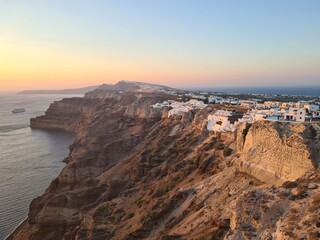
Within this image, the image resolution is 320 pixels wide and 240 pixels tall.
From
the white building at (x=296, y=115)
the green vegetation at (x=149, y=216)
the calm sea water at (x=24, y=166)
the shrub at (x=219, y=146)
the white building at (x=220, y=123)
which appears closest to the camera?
the green vegetation at (x=149, y=216)

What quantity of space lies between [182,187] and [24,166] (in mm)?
39146

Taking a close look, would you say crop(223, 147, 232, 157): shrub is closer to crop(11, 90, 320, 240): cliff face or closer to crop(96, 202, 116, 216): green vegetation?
crop(11, 90, 320, 240): cliff face

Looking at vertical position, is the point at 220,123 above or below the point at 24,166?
above

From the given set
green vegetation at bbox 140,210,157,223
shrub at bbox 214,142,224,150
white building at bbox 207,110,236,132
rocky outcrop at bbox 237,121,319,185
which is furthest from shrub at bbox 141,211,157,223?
white building at bbox 207,110,236,132

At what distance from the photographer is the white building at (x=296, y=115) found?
120ft

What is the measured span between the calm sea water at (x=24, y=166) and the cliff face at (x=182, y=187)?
13.2ft

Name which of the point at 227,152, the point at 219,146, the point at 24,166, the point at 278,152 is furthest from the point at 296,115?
the point at 24,166

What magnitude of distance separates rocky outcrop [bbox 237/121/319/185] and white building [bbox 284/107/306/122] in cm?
1152

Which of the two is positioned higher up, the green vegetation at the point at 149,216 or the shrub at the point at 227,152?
the shrub at the point at 227,152

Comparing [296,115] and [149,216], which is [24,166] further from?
[296,115]

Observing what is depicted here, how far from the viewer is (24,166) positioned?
62031mm

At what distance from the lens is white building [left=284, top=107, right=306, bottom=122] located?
3649 centimetres

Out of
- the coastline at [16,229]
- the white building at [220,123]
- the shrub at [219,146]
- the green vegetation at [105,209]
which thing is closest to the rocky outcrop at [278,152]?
the shrub at [219,146]

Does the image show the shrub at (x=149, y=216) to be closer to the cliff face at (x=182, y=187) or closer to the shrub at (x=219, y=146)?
the cliff face at (x=182, y=187)
